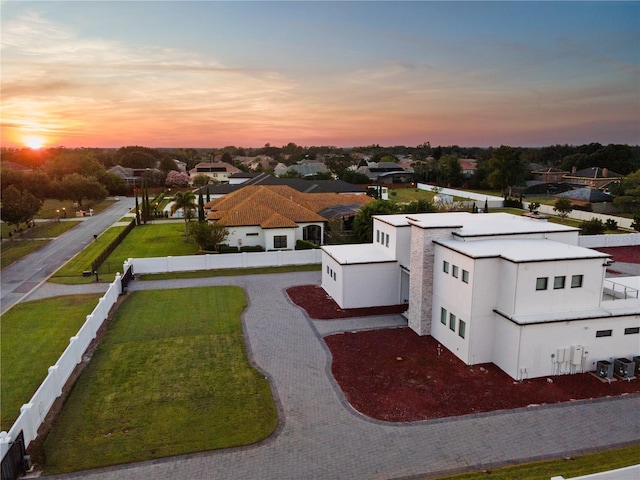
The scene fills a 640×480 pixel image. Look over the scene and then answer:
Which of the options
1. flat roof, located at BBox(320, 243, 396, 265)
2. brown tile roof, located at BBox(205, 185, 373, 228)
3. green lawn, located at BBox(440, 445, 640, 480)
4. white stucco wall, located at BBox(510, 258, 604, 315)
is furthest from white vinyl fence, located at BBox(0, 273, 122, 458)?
brown tile roof, located at BBox(205, 185, 373, 228)

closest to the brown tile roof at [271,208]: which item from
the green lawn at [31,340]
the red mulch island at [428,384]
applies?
the green lawn at [31,340]

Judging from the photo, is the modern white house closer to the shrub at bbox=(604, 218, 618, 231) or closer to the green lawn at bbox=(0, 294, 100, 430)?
the green lawn at bbox=(0, 294, 100, 430)

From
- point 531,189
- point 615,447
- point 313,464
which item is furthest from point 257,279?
point 531,189

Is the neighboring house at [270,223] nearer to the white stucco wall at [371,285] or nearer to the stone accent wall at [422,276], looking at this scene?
the white stucco wall at [371,285]

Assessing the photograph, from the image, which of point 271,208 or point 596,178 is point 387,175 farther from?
point 271,208

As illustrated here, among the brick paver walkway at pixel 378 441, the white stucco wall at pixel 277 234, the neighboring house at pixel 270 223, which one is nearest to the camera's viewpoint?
the brick paver walkway at pixel 378 441
